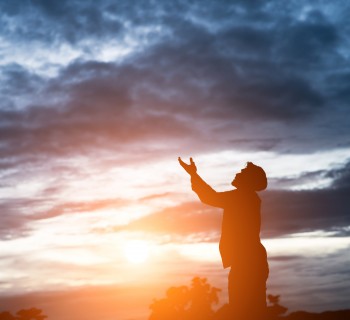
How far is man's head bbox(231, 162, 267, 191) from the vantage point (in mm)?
13930

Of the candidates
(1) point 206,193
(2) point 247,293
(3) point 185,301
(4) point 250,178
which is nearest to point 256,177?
(4) point 250,178

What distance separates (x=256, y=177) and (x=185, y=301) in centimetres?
4210

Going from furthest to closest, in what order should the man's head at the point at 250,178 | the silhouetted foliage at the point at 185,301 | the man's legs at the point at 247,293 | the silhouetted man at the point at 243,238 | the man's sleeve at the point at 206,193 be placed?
the silhouetted foliage at the point at 185,301
the man's head at the point at 250,178
the man's sleeve at the point at 206,193
the silhouetted man at the point at 243,238
the man's legs at the point at 247,293

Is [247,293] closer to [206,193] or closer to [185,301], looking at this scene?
[206,193]

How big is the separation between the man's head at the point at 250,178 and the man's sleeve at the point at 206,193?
22.9 inches

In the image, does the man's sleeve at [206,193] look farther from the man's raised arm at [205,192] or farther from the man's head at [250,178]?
the man's head at [250,178]

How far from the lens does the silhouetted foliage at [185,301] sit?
2013 inches

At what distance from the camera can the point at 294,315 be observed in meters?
18.2

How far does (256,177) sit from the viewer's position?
13.9 m

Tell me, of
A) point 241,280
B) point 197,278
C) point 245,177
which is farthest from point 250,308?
point 197,278

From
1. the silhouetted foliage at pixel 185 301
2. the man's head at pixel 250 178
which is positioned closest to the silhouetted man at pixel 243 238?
the man's head at pixel 250 178

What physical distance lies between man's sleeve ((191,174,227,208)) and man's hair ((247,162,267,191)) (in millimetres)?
877

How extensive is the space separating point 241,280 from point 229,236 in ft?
3.88

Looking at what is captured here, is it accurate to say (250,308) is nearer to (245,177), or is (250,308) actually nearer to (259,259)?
(259,259)
